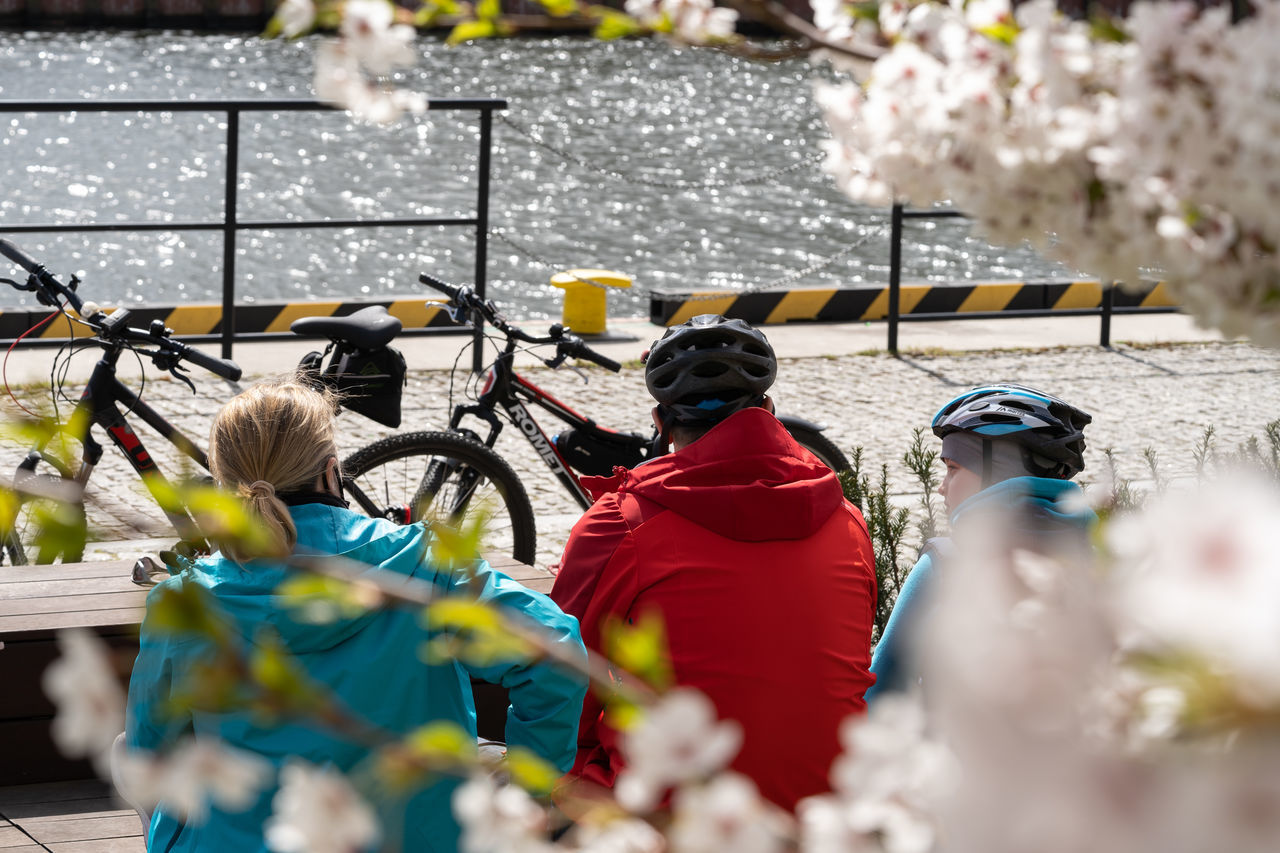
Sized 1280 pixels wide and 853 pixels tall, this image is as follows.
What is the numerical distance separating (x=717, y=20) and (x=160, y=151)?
27.8 m

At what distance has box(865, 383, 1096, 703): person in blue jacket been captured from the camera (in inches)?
113

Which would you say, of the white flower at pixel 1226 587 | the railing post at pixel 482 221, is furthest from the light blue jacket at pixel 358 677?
the railing post at pixel 482 221

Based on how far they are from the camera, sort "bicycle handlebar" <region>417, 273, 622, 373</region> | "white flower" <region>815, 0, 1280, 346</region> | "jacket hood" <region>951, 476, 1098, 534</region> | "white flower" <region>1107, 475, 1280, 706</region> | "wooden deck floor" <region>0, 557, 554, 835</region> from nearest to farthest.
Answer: "white flower" <region>1107, 475, 1280, 706</region> < "white flower" <region>815, 0, 1280, 346</region> < "jacket hood" <region>951, 476, 1098, 534</region> < "wooden deck floor" <region>0, 557, 554, 835</region> < "bicycle handlebar" <region>417, 273, 622, 373</region>

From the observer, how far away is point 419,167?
90.4 feet

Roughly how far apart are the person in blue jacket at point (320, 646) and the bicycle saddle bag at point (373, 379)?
255 cm

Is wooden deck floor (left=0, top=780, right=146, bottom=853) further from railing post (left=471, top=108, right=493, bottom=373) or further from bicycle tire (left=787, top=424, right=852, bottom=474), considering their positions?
railing post (left=471, top=108, right=493, bottom=373)

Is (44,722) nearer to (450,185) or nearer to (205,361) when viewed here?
(205,361)

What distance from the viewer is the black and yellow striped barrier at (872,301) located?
10727 millimetres

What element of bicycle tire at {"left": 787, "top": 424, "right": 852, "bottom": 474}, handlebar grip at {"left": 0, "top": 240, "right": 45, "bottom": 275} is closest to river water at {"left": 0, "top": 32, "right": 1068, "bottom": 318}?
bicycle tire at {"left": 787, "top": 424, "right": 852, "bottom": 474}

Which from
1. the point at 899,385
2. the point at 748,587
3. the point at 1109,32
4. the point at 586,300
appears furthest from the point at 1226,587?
the point at 586,300

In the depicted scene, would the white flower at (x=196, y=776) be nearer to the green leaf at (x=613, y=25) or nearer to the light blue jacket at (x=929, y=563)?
the green leaf at (x=613, y=25)

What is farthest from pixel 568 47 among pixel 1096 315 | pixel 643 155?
pixel 1096 315

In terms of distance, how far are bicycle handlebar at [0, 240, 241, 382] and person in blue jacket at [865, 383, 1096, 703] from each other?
257 centimetres

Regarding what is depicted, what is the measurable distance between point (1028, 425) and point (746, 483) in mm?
646
